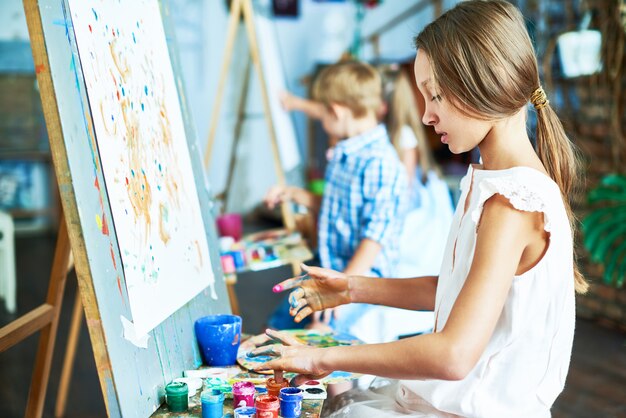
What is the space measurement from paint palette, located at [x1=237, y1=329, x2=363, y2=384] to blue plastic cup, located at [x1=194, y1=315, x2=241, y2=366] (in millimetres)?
32

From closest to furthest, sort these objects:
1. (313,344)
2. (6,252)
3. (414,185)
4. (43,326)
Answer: (313,344) < (43,326) < (6,252) < (414,185)

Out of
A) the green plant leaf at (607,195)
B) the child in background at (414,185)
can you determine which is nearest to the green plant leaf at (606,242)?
the green plant leaf at (607,195)

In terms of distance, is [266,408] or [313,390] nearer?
[266,408]

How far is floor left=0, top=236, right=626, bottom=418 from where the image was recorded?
2.79m

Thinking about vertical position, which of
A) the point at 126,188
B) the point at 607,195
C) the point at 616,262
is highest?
the point at 126,188

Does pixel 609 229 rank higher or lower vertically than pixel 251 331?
higher

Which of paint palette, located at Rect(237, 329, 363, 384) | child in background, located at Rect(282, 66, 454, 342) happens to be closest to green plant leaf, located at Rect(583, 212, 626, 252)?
child in background, located at Rect(282, 66, 454, 342)

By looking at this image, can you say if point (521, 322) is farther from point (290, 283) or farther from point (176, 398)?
point (176, 398)

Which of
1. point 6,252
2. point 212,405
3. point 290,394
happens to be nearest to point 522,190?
point 290,394

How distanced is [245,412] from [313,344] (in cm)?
37

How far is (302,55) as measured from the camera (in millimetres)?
6938

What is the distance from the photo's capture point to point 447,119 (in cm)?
117

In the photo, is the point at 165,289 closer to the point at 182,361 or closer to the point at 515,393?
the point at 182,361

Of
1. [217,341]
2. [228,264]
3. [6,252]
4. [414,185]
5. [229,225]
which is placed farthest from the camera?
[414,185]
